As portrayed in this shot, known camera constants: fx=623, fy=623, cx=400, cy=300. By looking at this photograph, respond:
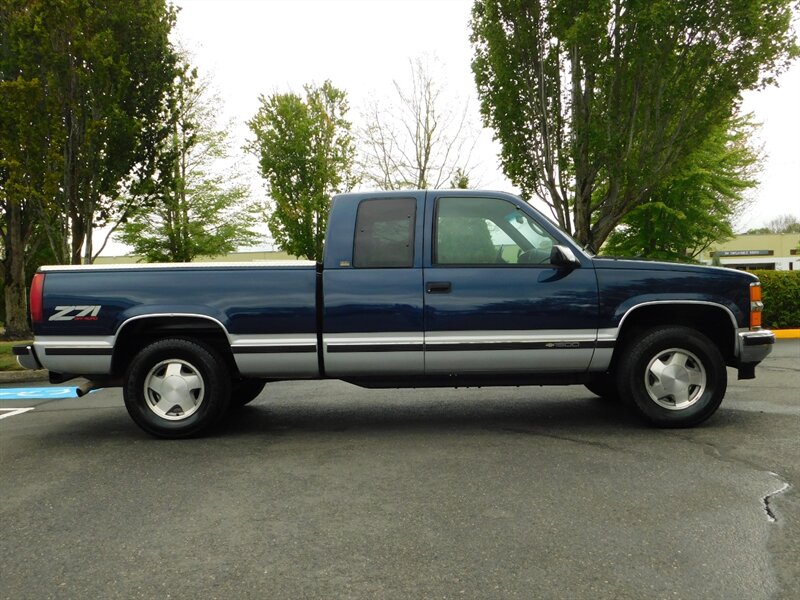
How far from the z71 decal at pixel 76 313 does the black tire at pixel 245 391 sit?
1.48 meters

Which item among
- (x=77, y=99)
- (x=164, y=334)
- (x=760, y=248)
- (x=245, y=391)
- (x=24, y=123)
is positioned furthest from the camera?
(x=760, y=248)

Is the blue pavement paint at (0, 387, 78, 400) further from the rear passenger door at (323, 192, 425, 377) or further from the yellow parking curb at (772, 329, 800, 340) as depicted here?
the yellow parking curb at (772, 329, 800, 340)

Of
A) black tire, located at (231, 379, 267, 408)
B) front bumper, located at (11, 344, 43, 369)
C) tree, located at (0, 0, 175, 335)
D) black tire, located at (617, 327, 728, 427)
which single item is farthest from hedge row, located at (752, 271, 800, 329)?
tree, located at (0, 0, 175, 335)

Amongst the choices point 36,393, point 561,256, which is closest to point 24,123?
point 36,393

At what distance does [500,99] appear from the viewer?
1470cm

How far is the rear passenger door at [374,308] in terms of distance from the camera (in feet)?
16.4

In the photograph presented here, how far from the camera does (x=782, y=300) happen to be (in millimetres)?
13875

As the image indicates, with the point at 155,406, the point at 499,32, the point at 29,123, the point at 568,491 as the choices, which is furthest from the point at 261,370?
the point at 499,32

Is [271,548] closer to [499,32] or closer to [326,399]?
[326,399]

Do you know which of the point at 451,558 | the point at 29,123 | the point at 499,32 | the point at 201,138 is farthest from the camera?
the point at 201,138

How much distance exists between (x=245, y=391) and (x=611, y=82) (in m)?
11.2

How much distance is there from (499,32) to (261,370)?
11.7m

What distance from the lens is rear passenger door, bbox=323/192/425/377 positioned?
197 inches

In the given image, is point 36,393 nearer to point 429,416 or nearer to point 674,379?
point 429,416
